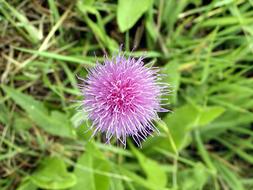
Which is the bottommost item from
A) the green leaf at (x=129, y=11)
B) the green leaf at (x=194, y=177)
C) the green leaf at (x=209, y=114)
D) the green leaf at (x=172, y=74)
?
the green leaf at (x=194, y=177)

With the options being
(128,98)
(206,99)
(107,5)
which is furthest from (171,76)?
(128,98)

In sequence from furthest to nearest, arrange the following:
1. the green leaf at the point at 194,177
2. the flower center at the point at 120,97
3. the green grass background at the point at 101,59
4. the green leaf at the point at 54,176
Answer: the green leaf at the point at 194,177, the green grass background at the point at 101,59, the green leaf at the point at 54,176, the flower center at the point at 120,97

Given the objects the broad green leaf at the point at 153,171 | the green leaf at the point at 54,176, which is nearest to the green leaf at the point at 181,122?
the broad green leaf at the point at 153,171

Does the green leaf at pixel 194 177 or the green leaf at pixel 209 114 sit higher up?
the green leaf at pixel 209 114

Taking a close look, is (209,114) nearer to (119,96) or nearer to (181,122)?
(181,122)

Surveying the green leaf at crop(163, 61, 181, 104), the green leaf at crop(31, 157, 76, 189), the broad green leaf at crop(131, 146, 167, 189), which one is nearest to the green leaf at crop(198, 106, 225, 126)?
the green leaf at crop(163, 61, 181, 104)

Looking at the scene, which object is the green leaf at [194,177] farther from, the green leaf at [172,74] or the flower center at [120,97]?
the flower center at [120,97]
